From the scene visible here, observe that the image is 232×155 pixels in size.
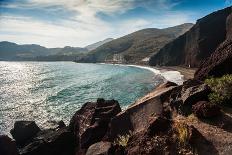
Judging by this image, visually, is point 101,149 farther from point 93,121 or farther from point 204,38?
point 204,38

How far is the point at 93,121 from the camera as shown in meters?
23.8

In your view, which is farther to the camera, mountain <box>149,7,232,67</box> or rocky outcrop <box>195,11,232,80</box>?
mountain <box>149,7,232,67</box>

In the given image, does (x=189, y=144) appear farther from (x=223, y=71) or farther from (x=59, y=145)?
(x=59, y=145)

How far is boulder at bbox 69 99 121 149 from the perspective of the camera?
21.5m

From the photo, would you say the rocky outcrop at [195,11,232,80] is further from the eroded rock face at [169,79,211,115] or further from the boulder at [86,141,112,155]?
the boulder at [86,141,112,155]

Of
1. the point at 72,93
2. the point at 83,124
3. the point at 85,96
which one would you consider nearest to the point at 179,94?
the point at 83,124

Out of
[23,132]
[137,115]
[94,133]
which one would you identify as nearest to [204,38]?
[23,132]

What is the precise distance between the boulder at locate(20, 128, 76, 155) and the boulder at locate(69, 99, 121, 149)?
769mm

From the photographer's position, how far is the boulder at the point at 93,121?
21547mm

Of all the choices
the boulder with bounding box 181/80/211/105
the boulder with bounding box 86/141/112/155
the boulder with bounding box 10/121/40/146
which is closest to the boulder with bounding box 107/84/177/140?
the boulder with bounding box 181/80/211/105

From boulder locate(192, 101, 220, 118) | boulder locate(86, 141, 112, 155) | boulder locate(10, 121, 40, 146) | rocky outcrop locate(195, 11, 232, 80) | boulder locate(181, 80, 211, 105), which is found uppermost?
rocky outcrop locate(195, 11, 232, 80)

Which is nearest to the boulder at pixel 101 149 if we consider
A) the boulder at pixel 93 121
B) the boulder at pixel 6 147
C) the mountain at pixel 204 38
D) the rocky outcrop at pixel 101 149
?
the rocky outcrop at pixel 101 149

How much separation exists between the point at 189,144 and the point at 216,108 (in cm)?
318

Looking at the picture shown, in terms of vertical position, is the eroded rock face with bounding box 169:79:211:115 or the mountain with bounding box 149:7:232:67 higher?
the mountain with bounding box 149:7:232:67
